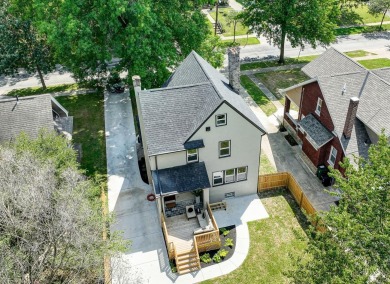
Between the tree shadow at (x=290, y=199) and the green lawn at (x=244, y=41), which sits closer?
the tree shadow at (x=290, y=199)

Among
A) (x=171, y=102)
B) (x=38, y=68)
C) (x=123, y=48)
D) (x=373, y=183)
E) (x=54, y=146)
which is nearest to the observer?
(x=373, y=183)

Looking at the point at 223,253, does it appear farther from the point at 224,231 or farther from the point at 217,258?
the point at 224,231

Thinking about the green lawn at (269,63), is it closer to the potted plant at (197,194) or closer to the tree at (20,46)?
the tree at (20,46)

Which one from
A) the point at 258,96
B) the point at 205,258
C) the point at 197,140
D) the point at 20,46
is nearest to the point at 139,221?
the point at 205,258

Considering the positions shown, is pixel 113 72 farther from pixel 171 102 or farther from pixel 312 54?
pixel 312 54

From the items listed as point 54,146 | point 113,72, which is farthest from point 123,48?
point 54,146

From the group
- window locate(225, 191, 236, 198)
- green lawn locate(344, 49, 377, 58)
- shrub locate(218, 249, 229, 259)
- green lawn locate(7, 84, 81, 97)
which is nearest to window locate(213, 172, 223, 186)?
window locate(225, 191, 236, 198)

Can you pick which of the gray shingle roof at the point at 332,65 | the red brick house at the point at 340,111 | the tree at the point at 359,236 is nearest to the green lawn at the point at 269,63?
the gray shingle roof at the point at 332,65
